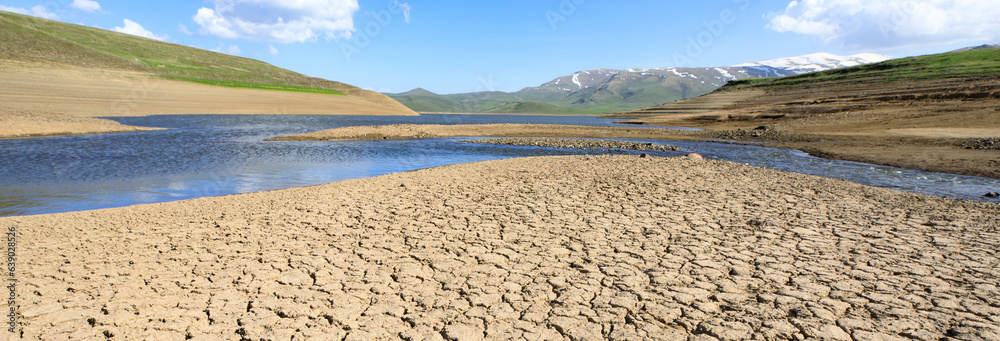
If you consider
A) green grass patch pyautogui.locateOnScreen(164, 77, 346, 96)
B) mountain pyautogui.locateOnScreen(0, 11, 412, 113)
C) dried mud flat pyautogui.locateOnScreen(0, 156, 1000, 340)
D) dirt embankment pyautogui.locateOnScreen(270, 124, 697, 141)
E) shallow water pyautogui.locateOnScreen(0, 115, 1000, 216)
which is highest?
mountain pyautogui.locateOnScreen(0, 11, 412, 113)

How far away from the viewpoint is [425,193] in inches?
361

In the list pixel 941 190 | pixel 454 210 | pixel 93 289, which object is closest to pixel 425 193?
pixel 454 210

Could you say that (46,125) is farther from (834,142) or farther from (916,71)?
(916,71)

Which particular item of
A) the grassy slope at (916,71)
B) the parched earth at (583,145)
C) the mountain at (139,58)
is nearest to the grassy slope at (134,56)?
the mountain at (139,58)

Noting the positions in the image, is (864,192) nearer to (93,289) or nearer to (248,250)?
(248,250)

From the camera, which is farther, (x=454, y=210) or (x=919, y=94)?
(x=919, y=94)

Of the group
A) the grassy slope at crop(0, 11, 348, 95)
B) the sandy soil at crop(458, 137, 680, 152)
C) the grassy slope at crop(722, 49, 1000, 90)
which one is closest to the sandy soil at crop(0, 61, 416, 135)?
the grassy slope at crop(0, 11, 348, 95)

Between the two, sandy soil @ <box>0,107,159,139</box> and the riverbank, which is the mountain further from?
the riverbank

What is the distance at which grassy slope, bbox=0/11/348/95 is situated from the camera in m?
55.4

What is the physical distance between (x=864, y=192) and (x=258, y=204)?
39.9ft

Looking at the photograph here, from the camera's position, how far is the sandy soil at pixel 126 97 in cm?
3762

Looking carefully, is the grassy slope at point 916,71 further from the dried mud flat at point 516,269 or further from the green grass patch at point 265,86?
the green grass patch at point 265,86

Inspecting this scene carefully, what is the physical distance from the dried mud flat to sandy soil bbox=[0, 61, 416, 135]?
26027 millimetres

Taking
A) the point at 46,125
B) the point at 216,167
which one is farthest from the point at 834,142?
the point at 46,125
